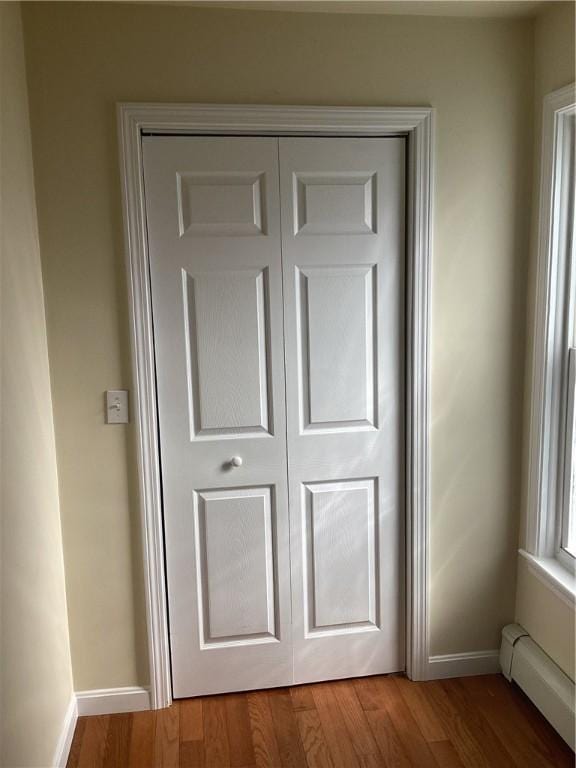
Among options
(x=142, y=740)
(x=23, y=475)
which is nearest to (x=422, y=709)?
(x=142, y=740)

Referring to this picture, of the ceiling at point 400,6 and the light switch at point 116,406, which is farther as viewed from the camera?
the light switch at point 116,406

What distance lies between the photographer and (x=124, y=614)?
2402 millimetres

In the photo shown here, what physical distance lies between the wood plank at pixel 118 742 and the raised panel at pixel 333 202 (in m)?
1.78

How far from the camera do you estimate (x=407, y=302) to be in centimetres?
242

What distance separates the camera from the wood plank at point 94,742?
2.22 meters

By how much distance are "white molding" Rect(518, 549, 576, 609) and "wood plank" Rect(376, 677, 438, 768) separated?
0.66 meters

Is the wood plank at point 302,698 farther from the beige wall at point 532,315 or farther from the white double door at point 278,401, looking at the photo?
the beige wall at point 532,315

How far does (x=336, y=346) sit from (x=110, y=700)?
1.48 metres

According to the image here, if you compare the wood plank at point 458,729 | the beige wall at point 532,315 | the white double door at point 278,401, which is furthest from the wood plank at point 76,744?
the beige wall at point 532,315

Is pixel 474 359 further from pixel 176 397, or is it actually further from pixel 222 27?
pixel 222 27

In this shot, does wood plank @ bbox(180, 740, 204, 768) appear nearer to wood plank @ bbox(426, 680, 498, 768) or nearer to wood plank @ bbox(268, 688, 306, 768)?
wood plank @ bbox(268, 688, 306, 768)

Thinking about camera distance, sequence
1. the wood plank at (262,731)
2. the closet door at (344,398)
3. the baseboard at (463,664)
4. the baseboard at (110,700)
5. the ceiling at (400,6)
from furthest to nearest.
A: the baseboard at (463,664) < the baseboard at (110,700) < the closet door at (344,398) < the wood plank at (262,731) < the ceiling at (400,6)

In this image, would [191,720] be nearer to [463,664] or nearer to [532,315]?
[463,664]

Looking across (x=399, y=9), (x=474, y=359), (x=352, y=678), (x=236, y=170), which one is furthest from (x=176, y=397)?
(x=399, y=9)
